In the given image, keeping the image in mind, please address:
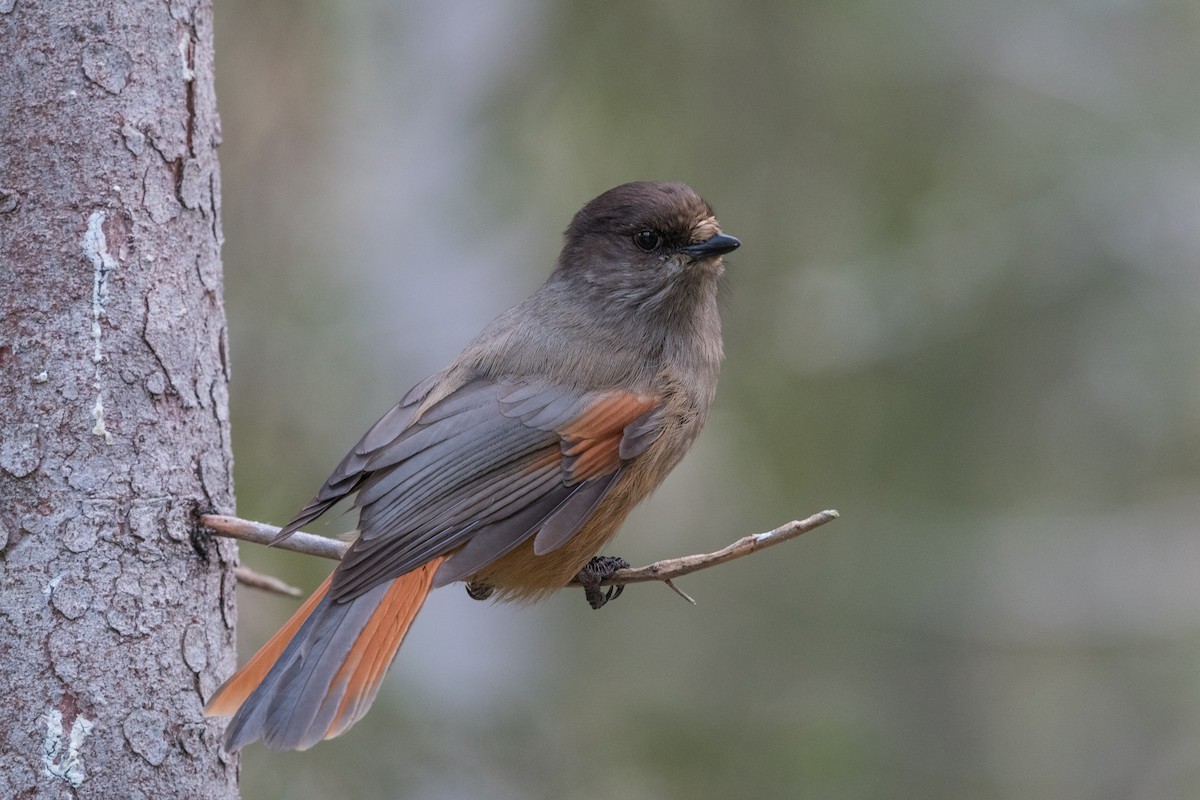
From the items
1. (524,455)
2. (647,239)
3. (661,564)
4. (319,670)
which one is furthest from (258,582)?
(647,239)

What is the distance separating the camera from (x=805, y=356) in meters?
6.32

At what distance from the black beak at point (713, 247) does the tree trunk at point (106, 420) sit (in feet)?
5.26

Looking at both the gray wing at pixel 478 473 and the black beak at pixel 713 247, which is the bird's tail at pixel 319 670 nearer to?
the gray wing at pixel 478 473

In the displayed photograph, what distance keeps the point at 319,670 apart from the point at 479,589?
855 mm

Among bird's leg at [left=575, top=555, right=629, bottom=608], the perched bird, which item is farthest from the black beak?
bird's leg at [left=575, top=555, right=629, bottom=608]

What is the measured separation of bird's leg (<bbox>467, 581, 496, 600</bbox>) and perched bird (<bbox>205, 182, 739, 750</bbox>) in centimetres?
1

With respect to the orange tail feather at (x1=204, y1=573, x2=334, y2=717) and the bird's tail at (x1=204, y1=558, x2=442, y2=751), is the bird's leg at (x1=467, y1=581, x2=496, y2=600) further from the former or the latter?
the orange tail feather at (x1=204, y1=573, x2=334, y2=717)

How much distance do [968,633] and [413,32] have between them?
174 inches

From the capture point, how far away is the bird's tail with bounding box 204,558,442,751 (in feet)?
8.85

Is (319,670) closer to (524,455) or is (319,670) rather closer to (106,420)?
(106,420)

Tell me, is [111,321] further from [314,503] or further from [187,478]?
[314,503]

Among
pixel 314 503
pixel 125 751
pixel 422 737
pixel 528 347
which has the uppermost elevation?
pixel 528 347

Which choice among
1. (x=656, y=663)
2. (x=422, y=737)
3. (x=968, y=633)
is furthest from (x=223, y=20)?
(x=968, y=633)

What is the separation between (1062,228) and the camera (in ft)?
20.9
